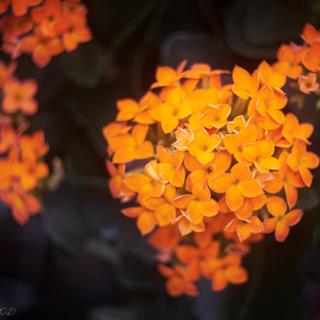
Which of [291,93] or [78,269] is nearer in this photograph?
[291,93]

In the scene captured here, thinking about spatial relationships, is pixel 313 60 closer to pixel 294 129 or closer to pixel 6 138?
pixel 294 129

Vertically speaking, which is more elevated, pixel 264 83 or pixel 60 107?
pixel 264 83

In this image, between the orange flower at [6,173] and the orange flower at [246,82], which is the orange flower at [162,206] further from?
the orange flower at [6,173]

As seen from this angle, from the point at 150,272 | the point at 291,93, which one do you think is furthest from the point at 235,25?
the point at 150,272

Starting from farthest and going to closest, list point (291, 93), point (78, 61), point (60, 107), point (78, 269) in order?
1. point (78, 269)
2. point (60, 107)
3. point (78, 61)
4. point (291, 93)

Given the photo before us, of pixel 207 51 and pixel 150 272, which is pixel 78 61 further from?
pixel 150 272

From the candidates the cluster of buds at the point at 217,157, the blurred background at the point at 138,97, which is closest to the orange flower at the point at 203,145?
the cluster of buds at the point at 217,157

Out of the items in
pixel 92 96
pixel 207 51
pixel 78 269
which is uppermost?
pixel 207 51
